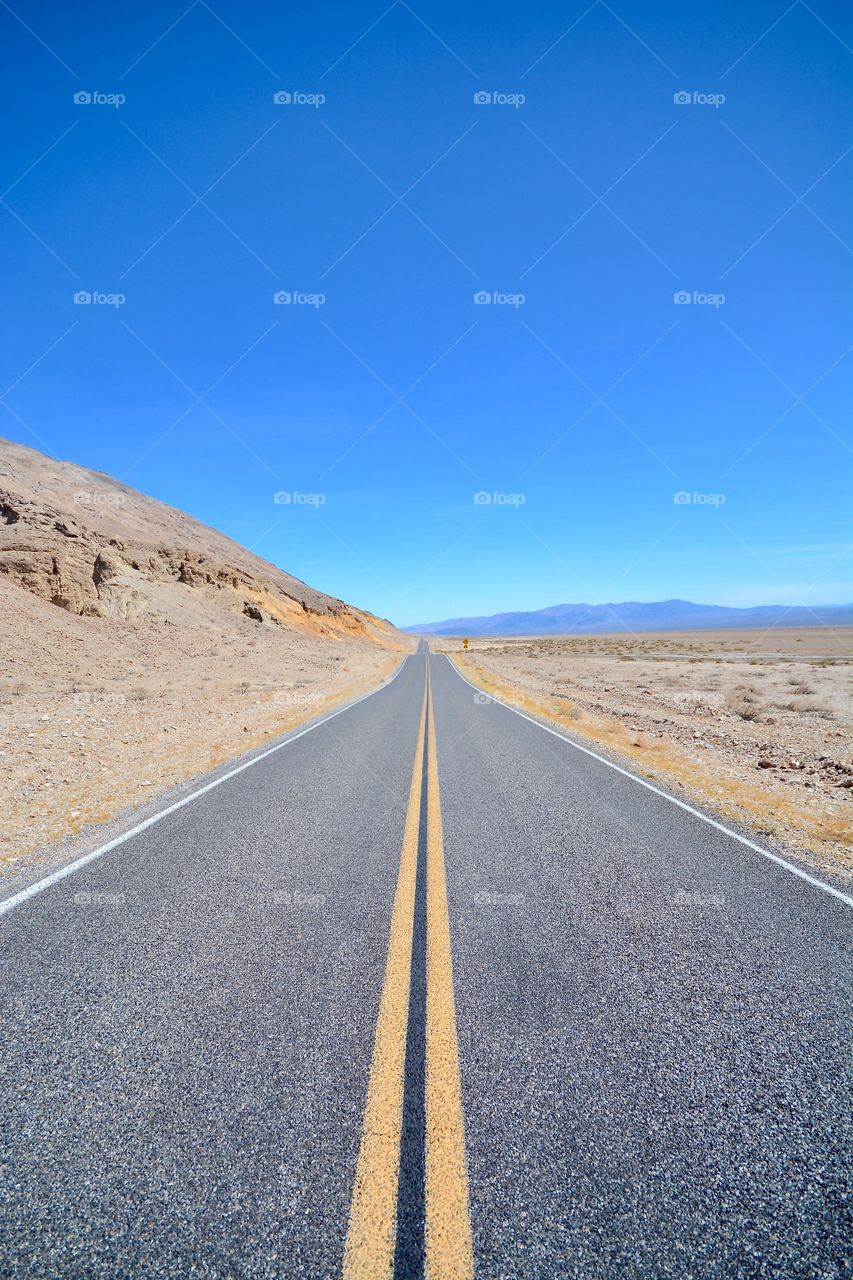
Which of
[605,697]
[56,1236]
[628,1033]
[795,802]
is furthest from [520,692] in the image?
[56,1236]

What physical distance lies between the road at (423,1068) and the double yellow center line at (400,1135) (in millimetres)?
10

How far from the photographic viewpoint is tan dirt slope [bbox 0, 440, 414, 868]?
823cm

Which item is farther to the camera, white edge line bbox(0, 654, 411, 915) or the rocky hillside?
the rocky hillside

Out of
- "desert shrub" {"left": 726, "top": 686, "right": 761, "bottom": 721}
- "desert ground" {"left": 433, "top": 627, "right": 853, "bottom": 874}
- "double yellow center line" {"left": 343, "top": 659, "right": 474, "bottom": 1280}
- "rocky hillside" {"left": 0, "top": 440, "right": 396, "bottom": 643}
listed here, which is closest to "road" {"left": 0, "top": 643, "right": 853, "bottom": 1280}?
"double yellow center line" {"left": 343, "top": 659, "right": 474, "bottom": 1280}

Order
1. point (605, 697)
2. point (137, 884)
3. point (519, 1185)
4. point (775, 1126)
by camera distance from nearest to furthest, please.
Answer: point (519, 1185) < point (775, 1126) < point (137, 884) < point (605, 697)

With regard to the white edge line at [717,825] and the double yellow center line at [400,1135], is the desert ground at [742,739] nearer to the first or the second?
the white edge line at [717,825]

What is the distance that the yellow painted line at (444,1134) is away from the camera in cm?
185

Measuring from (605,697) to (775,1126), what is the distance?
2140cm

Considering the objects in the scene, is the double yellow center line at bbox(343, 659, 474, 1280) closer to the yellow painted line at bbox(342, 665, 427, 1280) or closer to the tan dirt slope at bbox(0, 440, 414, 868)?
the yellow painted line at bbox(342, 665, 427, 1280)

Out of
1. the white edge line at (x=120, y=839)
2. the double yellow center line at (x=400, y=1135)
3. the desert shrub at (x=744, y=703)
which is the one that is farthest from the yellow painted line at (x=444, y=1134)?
the desert shrub at (x=744, y=703)

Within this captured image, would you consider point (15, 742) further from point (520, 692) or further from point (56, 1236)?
point (520, 692)

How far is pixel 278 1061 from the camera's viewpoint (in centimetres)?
271

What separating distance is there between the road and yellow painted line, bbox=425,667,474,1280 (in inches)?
0.5

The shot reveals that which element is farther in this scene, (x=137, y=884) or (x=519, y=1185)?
(x=137, y=884)
